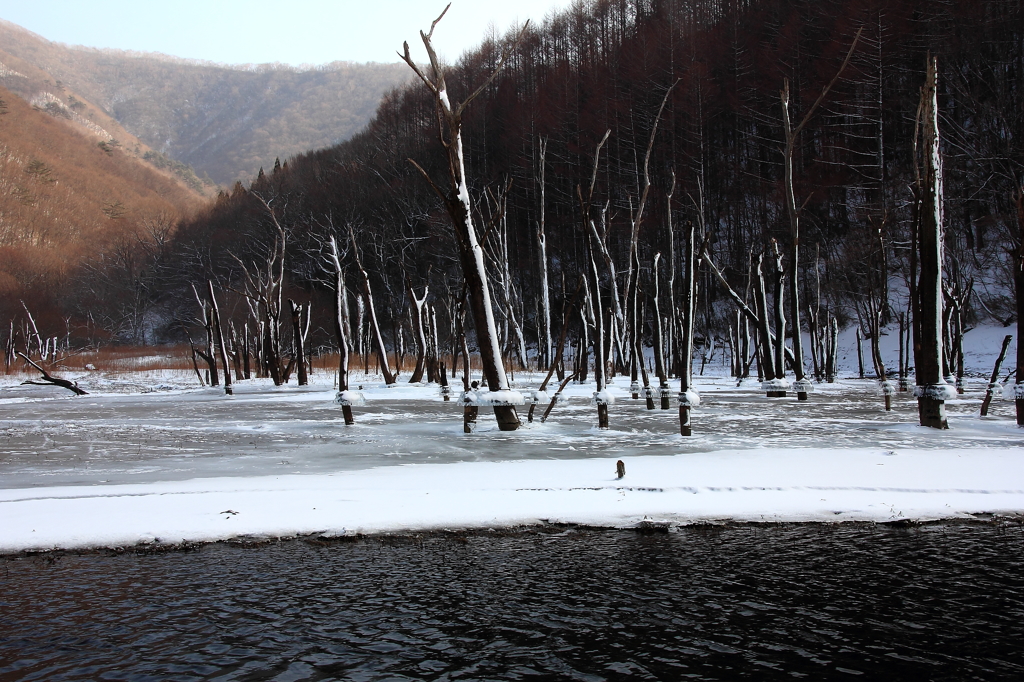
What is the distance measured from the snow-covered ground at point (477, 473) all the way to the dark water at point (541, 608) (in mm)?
375

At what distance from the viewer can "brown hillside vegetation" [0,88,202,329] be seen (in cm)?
7262

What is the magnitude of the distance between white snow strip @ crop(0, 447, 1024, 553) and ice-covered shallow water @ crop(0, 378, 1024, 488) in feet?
3.47

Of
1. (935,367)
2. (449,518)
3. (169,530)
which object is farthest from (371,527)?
(935,367)

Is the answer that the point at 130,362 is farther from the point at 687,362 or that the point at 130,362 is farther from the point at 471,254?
the point at 687,362

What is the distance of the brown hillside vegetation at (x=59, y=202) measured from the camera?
7262 cm

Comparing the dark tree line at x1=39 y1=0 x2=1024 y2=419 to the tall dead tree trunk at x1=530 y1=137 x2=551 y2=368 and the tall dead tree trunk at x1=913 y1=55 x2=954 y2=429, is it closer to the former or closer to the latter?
the tall dead tree trunk at x1=530 y1=137 x2=551 y2=368

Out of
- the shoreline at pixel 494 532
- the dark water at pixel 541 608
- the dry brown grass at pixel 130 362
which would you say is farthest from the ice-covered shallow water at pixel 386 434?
the dry brown grass at pixel 130 362

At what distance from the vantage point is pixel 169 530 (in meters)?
5.71

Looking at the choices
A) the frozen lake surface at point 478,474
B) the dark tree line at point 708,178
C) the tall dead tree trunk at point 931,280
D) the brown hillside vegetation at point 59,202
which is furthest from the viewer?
the brown hillside vegetation at point 59,202

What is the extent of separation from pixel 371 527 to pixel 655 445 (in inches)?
184

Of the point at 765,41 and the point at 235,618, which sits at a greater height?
the point at 765,41

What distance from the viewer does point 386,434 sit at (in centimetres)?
1109

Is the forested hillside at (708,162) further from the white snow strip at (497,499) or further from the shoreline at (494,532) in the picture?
the shoreline at (494,532)

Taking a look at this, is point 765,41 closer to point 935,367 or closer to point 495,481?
point 935,367
